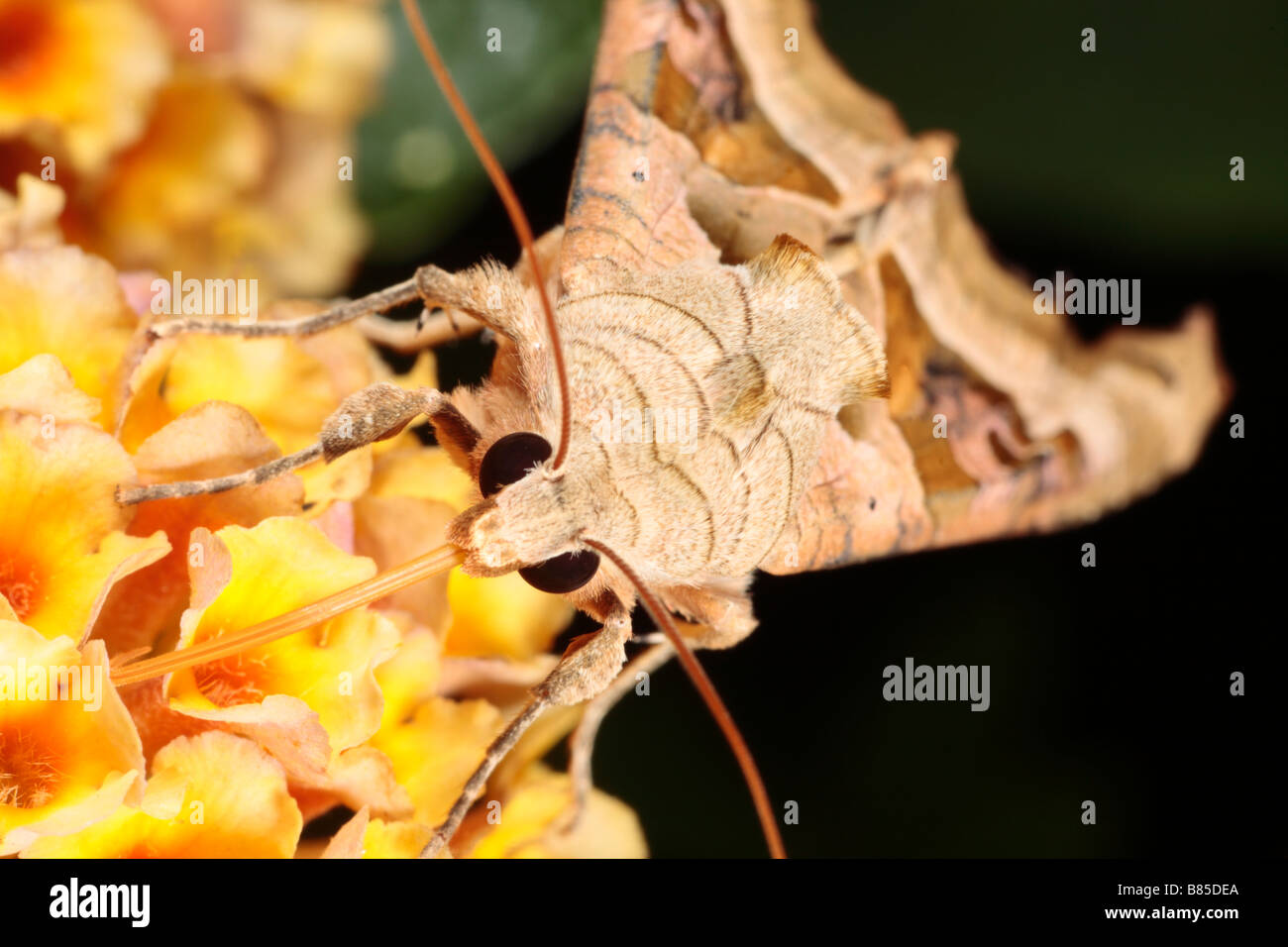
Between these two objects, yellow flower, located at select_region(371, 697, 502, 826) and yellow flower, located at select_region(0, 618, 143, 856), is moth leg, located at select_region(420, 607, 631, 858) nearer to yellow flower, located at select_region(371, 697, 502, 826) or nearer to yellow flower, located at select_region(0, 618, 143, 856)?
yellow flower, located at select_region(371, 697, 502, 826)

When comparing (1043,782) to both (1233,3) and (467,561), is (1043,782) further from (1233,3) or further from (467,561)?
(1233,3)

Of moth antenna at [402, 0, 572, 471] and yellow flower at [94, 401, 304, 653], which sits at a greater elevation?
moth antenna at [402, 0, 572, 471]

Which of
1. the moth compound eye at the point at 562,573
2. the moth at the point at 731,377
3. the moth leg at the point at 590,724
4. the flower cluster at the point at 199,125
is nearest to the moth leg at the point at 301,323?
the moth at the point at 731,377

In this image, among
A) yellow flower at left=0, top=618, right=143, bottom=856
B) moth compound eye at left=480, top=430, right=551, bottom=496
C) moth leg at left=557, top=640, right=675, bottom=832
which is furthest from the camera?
moth leg at left=557, top=640, right=675, bottom=832

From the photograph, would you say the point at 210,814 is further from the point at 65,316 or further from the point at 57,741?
the point at 65,316

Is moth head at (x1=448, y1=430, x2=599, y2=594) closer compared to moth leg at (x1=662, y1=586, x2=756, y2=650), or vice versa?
moth head at (x1=448, y1=430, x2=599, y2=594)

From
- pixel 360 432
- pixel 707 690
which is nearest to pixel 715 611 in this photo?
pixel 707 690

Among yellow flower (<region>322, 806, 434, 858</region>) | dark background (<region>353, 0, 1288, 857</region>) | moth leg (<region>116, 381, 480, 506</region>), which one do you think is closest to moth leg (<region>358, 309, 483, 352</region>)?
dark background (<region>353, 0, 1288, 857</region>)
